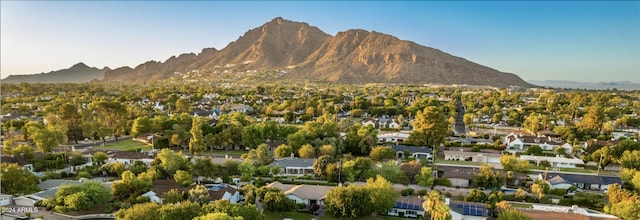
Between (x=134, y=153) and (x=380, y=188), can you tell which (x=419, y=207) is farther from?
(x=134, y=153)

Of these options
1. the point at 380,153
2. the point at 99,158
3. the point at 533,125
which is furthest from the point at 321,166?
the point at 533,125

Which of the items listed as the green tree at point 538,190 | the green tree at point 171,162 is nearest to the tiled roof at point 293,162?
the green tree at point 171,162

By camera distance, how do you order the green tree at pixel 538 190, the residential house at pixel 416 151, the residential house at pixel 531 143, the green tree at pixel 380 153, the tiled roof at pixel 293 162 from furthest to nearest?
the residential house at pixel 531 143
the residential house at pixel 416 151
the green tree at pixel 380 153
the tiled roof at pixel 293 162
the green tree at pixel 538 190

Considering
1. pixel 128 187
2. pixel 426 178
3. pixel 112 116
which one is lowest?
pixel 426 178

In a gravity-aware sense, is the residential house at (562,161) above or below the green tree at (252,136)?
below

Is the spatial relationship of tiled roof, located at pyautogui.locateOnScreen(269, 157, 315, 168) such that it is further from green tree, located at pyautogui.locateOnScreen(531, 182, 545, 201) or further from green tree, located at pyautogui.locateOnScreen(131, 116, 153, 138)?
green tree, located at pyautogui.locateOnScreen(131, 116, 153, 138)

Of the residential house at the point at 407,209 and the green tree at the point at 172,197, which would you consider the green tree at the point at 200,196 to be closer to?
the green tree at the point at 172,197

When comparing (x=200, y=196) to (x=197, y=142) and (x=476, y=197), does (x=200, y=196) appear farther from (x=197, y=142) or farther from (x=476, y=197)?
(x=476, y=197)
